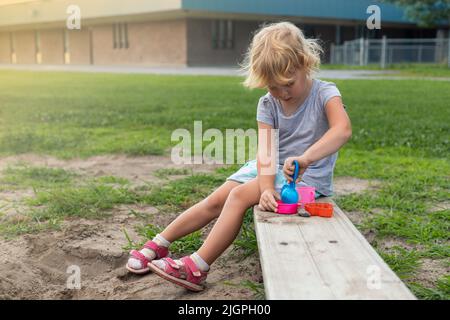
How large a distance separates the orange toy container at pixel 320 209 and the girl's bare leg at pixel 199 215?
0.45m

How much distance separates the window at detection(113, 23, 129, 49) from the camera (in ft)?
114

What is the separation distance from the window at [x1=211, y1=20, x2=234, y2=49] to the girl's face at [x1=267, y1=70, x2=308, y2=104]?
29582mm

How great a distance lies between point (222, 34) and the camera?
32406 mm

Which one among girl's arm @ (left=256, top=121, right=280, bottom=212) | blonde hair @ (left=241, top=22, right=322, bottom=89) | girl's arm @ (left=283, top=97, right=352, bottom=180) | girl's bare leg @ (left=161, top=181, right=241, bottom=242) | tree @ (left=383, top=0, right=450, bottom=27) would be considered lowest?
girl's bare leg @ (left=161, top=181, right=241, bottom=242)

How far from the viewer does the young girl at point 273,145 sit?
2.59 meters

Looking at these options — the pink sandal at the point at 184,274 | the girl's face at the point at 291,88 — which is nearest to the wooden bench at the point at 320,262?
the pink sandal at the point at 184,274

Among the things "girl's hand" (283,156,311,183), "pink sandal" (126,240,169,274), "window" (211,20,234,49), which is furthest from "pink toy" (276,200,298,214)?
"window" (211,20,234,49)

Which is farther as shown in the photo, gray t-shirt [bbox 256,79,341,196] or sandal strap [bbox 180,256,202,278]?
gray t-shirt [bbox 256,79,341,196]

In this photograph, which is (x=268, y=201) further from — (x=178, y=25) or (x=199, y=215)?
(x=178, y=25)

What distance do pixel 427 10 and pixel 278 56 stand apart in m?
24.8

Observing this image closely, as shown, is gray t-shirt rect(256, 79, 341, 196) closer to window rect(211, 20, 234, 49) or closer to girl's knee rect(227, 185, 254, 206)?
girl's knee rect(227, 185, 254, 206)

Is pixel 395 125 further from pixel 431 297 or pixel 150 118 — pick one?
pixel 431 297
